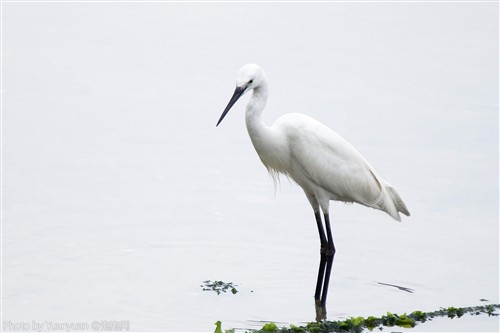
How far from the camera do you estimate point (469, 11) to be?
17.2 meters

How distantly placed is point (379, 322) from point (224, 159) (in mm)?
4415

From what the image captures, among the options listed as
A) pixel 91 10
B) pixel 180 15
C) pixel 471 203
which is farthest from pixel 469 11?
pixel 471 203

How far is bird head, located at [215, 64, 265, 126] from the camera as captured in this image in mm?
7648

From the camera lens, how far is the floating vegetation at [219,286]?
314 inches

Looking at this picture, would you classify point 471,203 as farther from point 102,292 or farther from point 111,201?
point 102,292

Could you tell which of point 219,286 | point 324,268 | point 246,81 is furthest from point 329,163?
point 219,286

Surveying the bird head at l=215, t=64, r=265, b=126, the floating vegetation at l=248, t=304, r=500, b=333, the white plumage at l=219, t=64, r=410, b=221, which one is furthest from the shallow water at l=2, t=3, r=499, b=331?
the bird head at l=215, t=64, r=265, b=126

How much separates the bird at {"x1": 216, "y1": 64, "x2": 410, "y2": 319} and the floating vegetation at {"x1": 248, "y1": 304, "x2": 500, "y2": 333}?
2.48ft

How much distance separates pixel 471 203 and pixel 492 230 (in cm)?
55

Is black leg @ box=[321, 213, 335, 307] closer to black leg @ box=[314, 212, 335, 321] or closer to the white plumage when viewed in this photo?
black leg @ box=[314, 212, 335, 321]

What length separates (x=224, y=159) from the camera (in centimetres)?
1121

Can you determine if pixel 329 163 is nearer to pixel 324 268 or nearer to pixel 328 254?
pixel 328 254

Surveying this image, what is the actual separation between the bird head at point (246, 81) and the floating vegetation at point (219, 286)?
1263 mm

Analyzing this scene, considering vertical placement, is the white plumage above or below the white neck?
below
